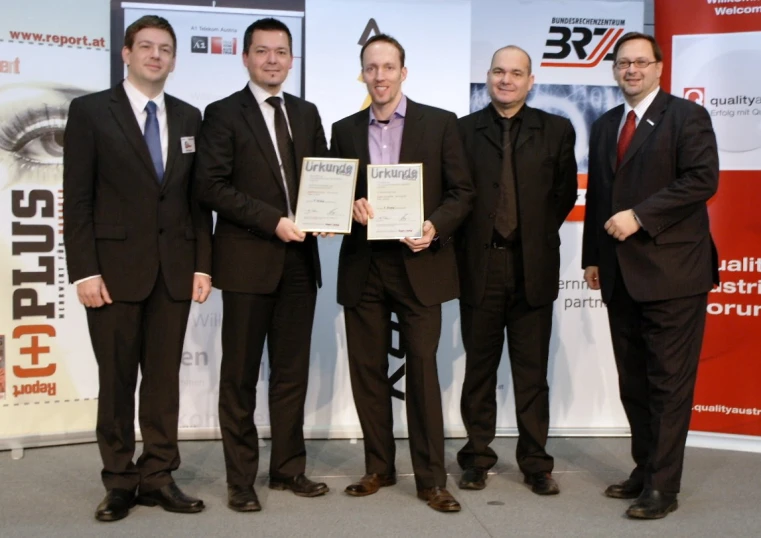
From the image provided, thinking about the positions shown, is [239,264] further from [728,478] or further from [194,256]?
[728,478]

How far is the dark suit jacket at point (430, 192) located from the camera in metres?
3.61

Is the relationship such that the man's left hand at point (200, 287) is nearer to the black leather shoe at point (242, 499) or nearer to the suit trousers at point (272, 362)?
the suit trousers at point (272, 362)

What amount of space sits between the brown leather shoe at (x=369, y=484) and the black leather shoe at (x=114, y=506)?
0.94 m

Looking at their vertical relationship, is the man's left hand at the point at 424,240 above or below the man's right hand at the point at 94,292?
above

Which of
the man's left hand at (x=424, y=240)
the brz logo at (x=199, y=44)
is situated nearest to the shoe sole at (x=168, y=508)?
the man's left hand at (x=424, y=240)

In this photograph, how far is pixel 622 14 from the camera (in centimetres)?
497

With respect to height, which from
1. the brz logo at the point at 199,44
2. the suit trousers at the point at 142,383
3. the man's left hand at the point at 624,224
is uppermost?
the brz logo at the point at 199,44

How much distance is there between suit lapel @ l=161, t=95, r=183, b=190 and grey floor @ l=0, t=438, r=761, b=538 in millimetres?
1400

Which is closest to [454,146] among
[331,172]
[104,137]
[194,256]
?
[331,172]

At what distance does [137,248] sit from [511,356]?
175cm

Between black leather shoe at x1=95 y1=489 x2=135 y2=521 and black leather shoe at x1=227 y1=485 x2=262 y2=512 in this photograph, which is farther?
black leather shoe at x1=227 y1=485 x2=262 y2=512

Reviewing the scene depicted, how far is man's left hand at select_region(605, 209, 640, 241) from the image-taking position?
139 inches

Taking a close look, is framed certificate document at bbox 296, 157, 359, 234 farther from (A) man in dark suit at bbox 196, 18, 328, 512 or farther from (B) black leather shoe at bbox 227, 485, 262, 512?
(B) black leather shoe at bbox 227, 485, 262, 512

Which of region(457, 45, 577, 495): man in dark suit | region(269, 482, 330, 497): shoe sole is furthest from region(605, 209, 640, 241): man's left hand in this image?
region(269, 482, 330, 497): shoe sole
